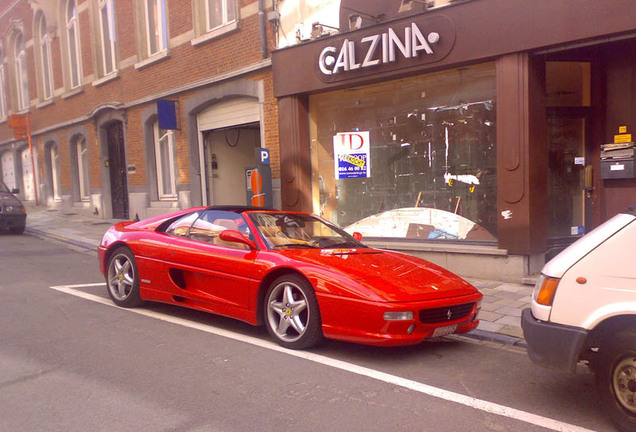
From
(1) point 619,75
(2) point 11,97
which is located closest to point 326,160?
(1) point 619,75

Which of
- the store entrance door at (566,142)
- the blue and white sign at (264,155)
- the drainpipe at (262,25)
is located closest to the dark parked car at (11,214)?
the blue and white sign at (264,155)

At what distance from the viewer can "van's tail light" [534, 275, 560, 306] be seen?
11.5 ft

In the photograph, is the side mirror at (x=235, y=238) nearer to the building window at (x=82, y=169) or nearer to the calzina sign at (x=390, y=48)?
the calzina sign at (x=390, y=48)

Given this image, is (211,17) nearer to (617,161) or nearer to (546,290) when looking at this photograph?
(617,161)

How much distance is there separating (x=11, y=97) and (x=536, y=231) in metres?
24.9

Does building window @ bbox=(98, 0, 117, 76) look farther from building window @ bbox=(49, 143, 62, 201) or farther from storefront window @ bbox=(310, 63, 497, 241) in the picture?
storefront window @ bbox=(310, 63, 497, 241)

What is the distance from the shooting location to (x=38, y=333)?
544cm

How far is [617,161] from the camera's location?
8.15m

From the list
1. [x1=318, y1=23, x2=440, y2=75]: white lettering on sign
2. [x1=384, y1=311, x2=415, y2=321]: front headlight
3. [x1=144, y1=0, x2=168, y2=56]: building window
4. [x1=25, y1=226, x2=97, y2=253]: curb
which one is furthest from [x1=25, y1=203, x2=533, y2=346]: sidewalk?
[x1=144, y1=0, x2=168, y2=56]: building window

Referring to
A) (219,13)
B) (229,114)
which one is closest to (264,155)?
(229,114)

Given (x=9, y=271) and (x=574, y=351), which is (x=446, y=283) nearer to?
(x=574, y=351)

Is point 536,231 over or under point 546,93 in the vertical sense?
under

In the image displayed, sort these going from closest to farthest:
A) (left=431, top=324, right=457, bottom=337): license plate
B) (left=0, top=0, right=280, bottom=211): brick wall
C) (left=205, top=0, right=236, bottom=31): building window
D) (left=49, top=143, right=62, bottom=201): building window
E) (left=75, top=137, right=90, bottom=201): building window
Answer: (left=431, top=324, right=457, bottom=337): license plate, (left=0, top=0, right=280, bottom=211): brick wall, (left=205, top=0, right=236, bottom=31): building window, (left=75, top=137, right=90, bottom=201): building window, (left=49, top=143, right=62, bottom=201): building window

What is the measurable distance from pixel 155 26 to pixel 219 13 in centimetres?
309
